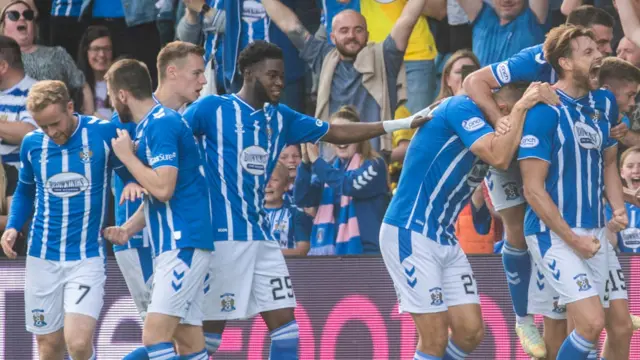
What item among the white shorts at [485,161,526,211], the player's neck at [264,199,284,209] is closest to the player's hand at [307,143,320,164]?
the player's neck at [264,199,284,209]

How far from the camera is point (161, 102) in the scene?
30.3 ft

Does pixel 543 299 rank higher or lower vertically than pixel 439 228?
lower

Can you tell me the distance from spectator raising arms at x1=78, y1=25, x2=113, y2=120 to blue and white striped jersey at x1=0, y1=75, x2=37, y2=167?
106cm

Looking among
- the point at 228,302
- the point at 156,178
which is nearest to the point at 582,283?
the point at 228,302

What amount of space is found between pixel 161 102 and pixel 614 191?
315 cm

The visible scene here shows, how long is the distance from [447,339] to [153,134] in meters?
2.29

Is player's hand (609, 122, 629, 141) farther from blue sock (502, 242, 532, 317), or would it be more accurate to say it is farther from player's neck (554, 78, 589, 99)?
blue sock (502, 242, 532, 317)

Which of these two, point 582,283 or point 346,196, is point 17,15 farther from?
point 582,283

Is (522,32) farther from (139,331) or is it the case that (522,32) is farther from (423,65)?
(139,331)

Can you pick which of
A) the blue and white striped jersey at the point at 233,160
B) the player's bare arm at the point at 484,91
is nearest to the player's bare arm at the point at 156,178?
the blue and white striped jersey at the point at 233,160

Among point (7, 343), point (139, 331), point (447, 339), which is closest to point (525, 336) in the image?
point (447, 339)

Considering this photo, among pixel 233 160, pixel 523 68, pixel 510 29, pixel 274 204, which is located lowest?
pixel 274 204

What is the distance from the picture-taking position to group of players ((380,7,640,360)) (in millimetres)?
8391

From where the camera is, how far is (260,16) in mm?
12656
